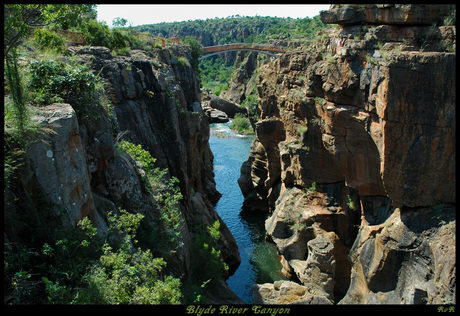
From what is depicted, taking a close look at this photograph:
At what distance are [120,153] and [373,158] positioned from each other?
35.5 ft

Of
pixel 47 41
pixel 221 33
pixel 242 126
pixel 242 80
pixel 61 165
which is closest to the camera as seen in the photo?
pixel 61 165

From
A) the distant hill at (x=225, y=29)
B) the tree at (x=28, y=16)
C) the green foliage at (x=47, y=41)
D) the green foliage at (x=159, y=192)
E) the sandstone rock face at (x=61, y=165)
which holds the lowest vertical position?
the green foliage at (x=159, y=192)

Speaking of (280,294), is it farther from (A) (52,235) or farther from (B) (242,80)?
(B) (242,80)

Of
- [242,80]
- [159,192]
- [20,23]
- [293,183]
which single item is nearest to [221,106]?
[242,80]

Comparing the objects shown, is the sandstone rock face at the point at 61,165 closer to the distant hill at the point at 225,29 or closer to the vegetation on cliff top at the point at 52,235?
the vegetation on cliff top at the point at 52,235

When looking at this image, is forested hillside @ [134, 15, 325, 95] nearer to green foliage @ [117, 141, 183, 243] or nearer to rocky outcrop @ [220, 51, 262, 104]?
rocky outcrop @ [220, 51, 262, 104]

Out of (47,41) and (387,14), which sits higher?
(387,14)

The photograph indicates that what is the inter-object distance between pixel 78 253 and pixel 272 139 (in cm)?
2121

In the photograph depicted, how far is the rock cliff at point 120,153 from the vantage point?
899 cm

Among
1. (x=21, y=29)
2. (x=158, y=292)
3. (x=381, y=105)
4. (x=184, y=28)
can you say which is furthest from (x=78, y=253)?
(x=184, y=28)

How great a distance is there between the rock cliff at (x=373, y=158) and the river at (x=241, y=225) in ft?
6.64

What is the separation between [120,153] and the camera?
1374cm

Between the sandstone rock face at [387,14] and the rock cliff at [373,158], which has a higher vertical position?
the sandstone rock face at [387,14]

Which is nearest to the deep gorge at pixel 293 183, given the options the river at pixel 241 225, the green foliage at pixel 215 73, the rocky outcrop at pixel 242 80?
the river at pixel 241 225
